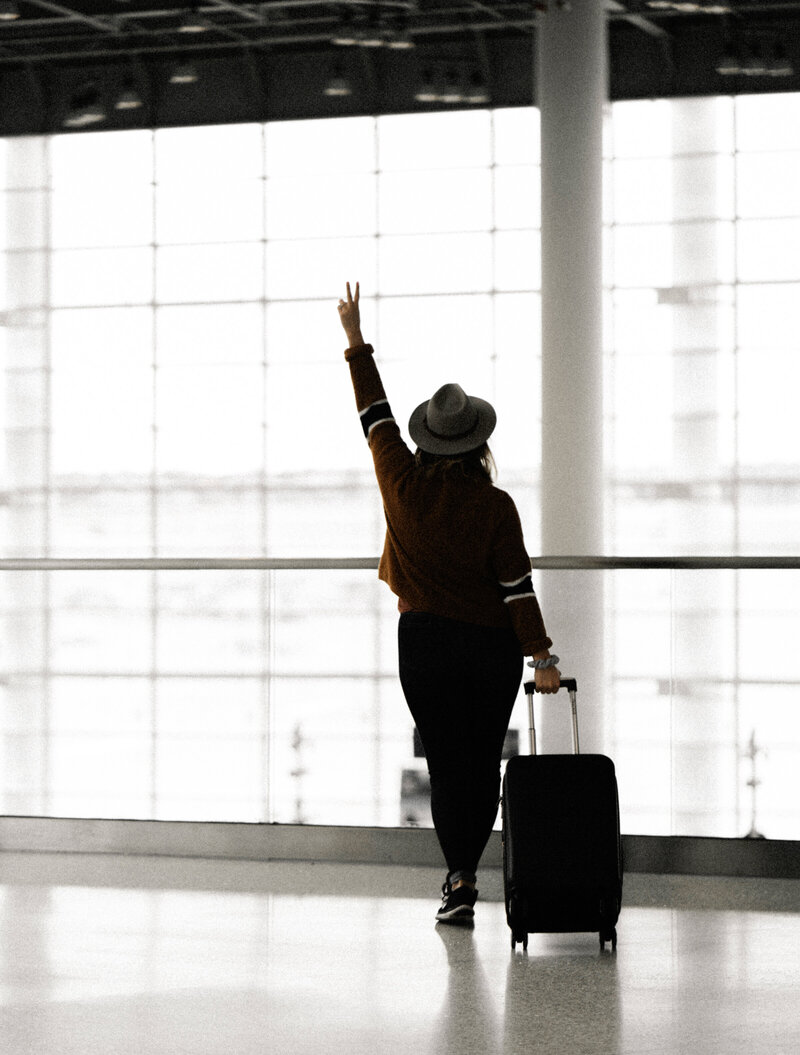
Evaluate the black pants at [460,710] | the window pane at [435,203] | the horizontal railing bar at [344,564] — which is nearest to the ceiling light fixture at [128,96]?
the window pane at [435,203]

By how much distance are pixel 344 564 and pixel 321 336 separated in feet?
51.7

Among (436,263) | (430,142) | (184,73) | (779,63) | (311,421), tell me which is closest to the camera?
(184,73)

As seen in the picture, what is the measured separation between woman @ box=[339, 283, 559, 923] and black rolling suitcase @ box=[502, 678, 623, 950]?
28 centimetres

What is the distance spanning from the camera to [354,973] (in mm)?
3744

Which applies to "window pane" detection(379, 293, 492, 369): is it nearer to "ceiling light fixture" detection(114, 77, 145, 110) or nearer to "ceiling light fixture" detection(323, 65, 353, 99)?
"ceiling light fixture" detection(323, 65, 353, 99)

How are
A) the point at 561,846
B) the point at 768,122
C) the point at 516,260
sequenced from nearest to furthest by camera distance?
the point at 561,846
the point at 768,122
the point at 516,260

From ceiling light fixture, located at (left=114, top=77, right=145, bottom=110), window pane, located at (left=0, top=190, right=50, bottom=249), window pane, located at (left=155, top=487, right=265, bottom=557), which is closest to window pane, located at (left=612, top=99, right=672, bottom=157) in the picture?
ceiling light fixture, located at (left=114, top=77, right=145, bottom=110)

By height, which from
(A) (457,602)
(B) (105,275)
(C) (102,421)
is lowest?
(A) (457,602)

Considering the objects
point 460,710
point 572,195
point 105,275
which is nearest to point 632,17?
point 572,195

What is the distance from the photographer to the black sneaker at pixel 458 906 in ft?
14.0

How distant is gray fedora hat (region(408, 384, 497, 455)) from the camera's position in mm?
4172

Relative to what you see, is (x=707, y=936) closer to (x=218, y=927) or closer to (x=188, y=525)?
(x=218, y=927)

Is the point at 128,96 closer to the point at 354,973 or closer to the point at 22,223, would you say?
the point at 22,223

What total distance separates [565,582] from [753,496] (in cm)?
1543
